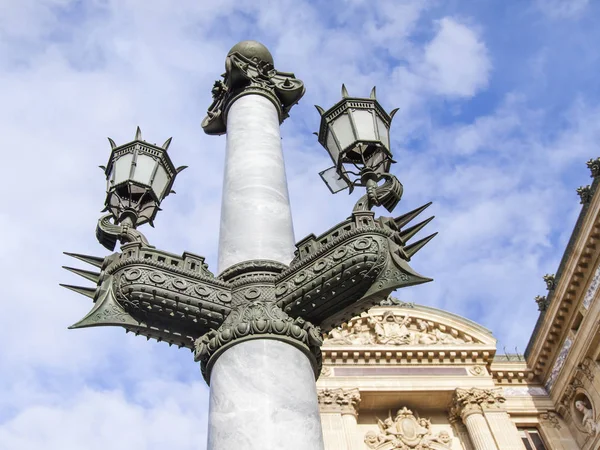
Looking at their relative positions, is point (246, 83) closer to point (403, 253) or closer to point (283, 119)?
point (283, 119)

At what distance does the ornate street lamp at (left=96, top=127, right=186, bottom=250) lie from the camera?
561 centimetres

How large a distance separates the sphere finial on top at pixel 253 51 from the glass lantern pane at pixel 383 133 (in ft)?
6.40

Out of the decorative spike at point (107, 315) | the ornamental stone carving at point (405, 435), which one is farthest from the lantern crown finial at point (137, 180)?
the ornamental stone carving at point (405, 435)

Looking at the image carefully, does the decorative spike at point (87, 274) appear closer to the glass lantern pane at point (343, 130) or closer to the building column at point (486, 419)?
the glass lantern pane at point (343, 130)

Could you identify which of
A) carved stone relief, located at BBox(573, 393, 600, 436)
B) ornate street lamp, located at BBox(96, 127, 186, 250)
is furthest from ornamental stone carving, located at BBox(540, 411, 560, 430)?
ornate street lamp, located at BBox(96, 127, 186, 250)

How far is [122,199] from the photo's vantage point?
5.90 m

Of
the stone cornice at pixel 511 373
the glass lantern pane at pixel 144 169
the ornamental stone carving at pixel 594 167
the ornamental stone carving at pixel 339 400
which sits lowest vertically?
the glass lantern pane at pixel 144 169

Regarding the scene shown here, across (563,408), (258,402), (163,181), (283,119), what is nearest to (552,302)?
(563,408)

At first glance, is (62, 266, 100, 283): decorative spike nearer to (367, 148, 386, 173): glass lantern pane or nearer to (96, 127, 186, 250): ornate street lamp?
(96, 127, 186, 250): ornate street lamp

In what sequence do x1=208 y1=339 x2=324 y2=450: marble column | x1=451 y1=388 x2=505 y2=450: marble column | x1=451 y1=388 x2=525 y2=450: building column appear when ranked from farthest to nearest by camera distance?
1. x1=451 y1=388 x2=505 y2=450: marble column
2. x1=451 y1=388 x2=525 y2=450: building column
3. x1=208 y1=339 x2=324 y2=450: marble column

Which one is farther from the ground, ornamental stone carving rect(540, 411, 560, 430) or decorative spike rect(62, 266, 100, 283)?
ornamental stone carving rect(540, 411, 560, 430)

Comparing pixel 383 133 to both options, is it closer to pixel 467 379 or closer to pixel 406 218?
pixel 406 218

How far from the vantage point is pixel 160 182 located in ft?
20.5

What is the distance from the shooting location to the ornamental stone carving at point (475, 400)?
21.9 meters
